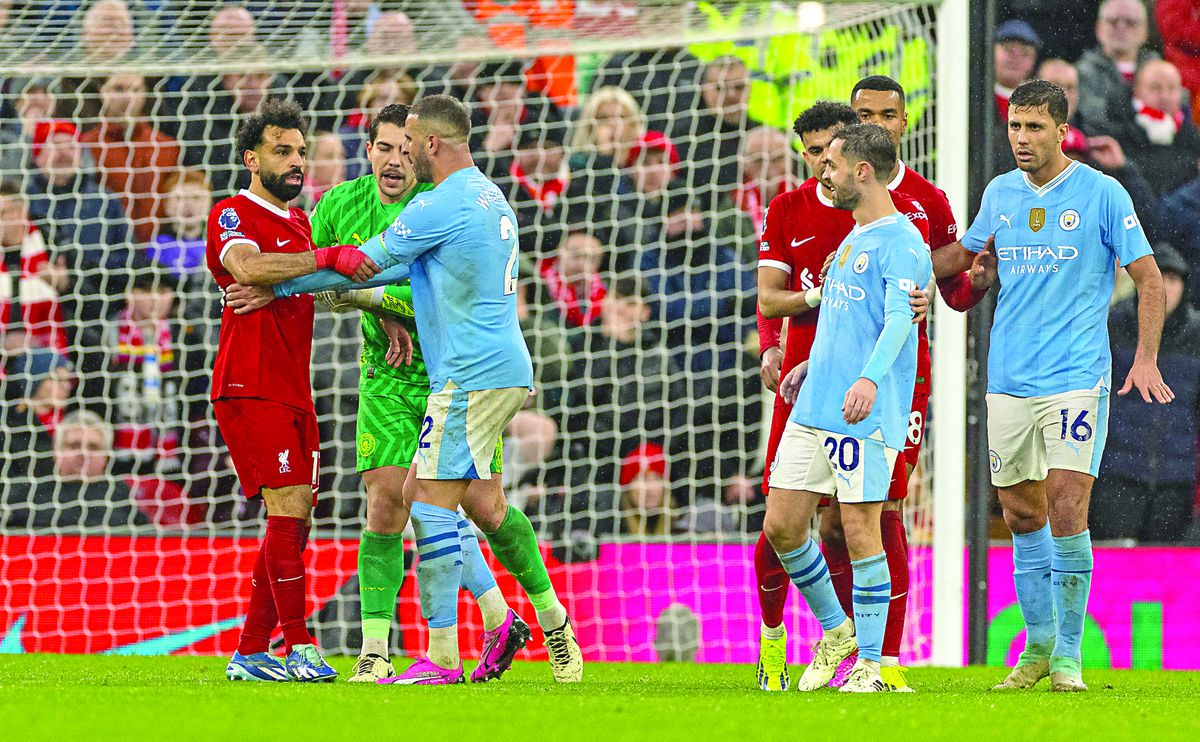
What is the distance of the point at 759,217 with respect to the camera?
889 centimetres

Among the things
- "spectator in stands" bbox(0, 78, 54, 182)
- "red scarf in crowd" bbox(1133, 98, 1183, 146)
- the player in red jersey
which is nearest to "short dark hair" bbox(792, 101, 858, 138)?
the player in red jersey

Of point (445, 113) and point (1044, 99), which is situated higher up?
point (1044, 99)

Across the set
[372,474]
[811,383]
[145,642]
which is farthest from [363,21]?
[811,383]

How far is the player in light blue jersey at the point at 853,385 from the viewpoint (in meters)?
4.90

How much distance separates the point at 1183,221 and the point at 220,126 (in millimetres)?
5547

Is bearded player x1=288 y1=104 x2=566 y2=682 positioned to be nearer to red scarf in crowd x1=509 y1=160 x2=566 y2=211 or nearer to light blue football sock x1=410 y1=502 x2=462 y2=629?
light blue football sock x1=410 y1=502 x2=462 y2=629

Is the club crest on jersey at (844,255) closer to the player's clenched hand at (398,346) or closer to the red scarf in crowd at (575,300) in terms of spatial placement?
the player's clenched hand at (398,346)

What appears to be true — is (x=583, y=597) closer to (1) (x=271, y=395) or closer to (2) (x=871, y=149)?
(1) (x=271, y=395)

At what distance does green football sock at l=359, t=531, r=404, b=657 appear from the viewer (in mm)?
5395

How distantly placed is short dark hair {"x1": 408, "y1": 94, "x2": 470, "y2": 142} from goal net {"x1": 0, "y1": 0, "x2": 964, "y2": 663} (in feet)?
10.9

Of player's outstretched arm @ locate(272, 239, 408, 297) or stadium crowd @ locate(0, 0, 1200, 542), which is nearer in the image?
player's outstretched arm @ locate(272, 239, 408, 297)

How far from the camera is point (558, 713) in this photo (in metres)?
4.07

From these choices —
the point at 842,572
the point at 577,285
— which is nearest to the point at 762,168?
the point at 577,285

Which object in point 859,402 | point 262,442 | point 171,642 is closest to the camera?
point 859,402
